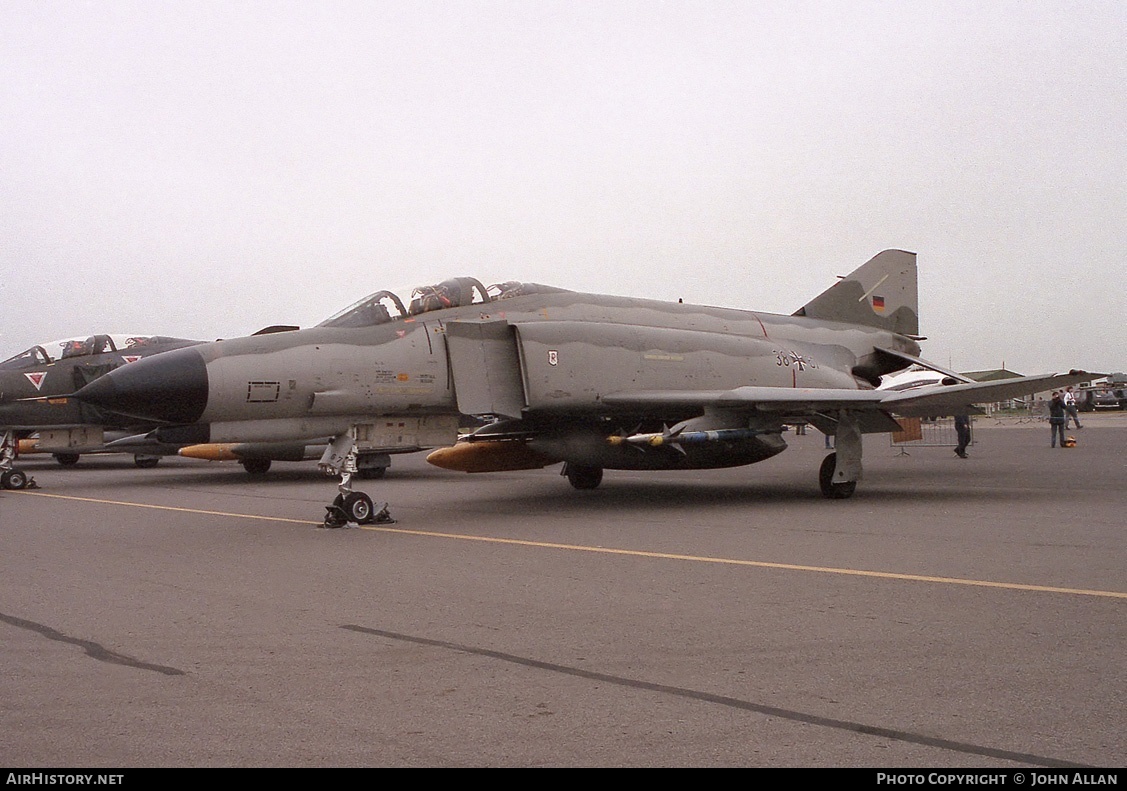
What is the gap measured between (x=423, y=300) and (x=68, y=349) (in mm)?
10219

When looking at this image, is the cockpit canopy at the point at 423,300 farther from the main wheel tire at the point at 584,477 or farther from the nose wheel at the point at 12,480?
the nose wheel at the point at 12,480

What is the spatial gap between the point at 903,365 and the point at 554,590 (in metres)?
10.9

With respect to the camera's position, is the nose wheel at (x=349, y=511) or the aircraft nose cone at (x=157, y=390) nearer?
the aircraft nose cone at (x=157, y=390)

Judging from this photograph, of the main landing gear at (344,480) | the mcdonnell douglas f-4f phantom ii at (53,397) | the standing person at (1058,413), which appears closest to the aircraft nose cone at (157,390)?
the main landing gear at (344,480)

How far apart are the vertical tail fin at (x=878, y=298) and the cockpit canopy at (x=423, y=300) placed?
6210mm

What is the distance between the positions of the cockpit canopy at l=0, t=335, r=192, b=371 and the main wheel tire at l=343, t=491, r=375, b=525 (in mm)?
10204

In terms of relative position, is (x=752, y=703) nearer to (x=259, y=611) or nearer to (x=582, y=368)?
(x=259, y=611)

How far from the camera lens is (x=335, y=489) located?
15141 millimetres

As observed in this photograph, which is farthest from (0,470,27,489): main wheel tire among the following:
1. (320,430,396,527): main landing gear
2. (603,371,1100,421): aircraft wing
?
(603,371,1100,421): aircraft wing

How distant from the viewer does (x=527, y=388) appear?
33.3ft

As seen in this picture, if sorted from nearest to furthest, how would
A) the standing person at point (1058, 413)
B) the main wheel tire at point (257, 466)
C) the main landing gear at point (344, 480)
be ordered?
the main landing gear at point (344, 480)
the main wheel tire at point (257, 466)
the standing person at point (1058, 413)

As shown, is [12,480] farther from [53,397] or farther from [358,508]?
[358,508]

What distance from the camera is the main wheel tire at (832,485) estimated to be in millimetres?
11383
